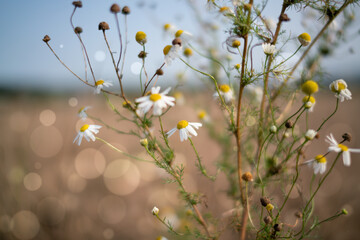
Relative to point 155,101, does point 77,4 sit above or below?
above

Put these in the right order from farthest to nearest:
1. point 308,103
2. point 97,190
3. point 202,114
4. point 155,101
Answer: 1. point 97,190
2. point 202,114
3. point 308,103
4. point 155,101

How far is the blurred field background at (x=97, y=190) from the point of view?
5.86ft

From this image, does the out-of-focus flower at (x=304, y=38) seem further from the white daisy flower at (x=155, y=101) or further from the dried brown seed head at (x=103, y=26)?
the dried brown seed head at (x=103, y=26)

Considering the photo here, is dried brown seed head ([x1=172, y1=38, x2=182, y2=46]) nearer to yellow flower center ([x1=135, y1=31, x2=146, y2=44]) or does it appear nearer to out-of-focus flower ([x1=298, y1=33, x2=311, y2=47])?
yellow flower center ([x1=135, y1=31, x2=146, y2=44])

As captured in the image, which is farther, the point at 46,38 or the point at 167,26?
the point at 167,26

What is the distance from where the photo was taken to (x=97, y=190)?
259 cm

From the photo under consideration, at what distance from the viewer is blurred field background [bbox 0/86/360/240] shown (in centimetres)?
179

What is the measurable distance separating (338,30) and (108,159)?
107 inches

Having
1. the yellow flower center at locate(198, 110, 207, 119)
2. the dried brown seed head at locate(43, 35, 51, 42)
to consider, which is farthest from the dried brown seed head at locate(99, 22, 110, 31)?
the yellow flower center at locate(198, 110, 207, 119)

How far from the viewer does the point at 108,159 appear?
3025mm

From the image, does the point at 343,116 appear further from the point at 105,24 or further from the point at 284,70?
the point at 105,24

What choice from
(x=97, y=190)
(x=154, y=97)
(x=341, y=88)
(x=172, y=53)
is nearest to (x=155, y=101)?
(x=154, y=97)

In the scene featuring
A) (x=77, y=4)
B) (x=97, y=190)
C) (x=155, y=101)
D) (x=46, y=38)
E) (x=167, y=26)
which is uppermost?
(x=167, y=26)

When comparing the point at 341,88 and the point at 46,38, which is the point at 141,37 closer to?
the point at 46,38
